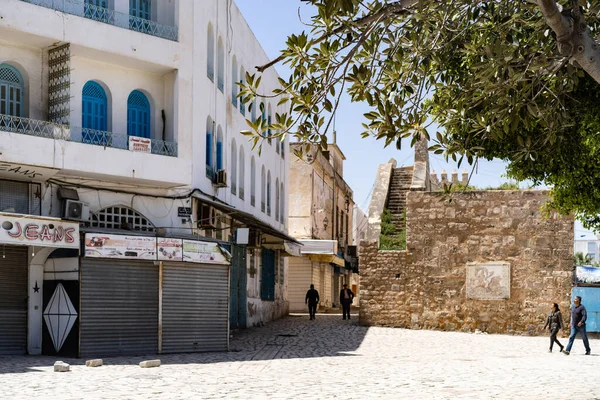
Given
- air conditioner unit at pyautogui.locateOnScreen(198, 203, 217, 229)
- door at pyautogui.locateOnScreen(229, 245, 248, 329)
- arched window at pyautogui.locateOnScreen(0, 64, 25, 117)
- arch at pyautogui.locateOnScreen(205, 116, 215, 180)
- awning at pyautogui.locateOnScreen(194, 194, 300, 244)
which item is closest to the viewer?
arched window at pyautogui.locateOnScreen(0, 64, 25, 117)

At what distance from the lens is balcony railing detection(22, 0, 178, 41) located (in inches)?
734

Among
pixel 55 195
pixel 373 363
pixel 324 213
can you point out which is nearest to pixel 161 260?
pixel 55 195

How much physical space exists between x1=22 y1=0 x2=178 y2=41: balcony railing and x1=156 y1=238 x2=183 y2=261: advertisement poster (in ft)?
15.9

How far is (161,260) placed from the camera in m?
19.0

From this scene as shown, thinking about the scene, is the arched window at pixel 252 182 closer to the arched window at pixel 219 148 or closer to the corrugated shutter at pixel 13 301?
the arched window at pixel 219 148

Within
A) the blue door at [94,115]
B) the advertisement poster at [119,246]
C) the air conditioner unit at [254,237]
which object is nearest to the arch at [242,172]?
the air conditioner unit at [254,237]

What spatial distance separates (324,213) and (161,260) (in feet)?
90.6

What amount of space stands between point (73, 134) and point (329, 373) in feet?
25.0

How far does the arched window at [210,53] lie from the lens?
23.3m

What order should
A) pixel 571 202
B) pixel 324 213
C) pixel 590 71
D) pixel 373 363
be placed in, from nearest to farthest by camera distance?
pixel 590 71
pixel 571 202
pixel 373 363
pixel 324 213

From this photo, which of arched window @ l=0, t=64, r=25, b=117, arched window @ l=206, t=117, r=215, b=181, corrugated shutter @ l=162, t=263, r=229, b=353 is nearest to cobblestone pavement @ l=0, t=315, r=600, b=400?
corrugated shutter @ l=162, t=263, r=229, b=353

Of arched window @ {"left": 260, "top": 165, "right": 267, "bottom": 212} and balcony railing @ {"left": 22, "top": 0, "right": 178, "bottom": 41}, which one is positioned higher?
balcony railing @ {"left": 22, "top": 0, "right": 178, "bottom": 41}

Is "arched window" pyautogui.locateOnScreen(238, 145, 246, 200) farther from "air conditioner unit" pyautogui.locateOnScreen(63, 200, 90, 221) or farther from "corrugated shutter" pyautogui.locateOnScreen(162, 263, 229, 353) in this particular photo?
"air conditioner unit" pyautogui.locateOnScreen(63, 200, 90, 221)

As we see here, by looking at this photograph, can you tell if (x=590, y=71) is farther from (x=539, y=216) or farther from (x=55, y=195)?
(x=539, y=216)
